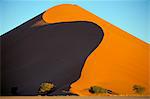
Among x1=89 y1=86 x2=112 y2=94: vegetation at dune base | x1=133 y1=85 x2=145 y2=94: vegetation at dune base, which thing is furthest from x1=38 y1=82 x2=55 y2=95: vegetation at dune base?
x1=133 y1=85 x2=145 y2=94: vegetation at dune base

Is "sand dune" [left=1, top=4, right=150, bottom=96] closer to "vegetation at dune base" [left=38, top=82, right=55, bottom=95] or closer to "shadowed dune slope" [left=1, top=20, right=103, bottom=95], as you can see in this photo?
"shadowed dune slope" [left=1, top=20, right=103, bottom=95]

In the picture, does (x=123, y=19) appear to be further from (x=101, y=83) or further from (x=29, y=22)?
(x=29, y=22)

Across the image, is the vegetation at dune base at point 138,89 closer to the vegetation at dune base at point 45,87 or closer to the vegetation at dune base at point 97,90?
the vegetation at dune base at point 97,90

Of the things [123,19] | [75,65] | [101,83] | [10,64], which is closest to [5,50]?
[10,64]

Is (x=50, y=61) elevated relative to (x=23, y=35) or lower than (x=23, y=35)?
lower

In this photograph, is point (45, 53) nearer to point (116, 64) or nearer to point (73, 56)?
point (73, 56)

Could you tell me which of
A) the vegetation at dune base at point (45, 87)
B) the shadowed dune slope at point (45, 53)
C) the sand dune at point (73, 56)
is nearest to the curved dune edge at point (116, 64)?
the sand dune at point (73, 56)
